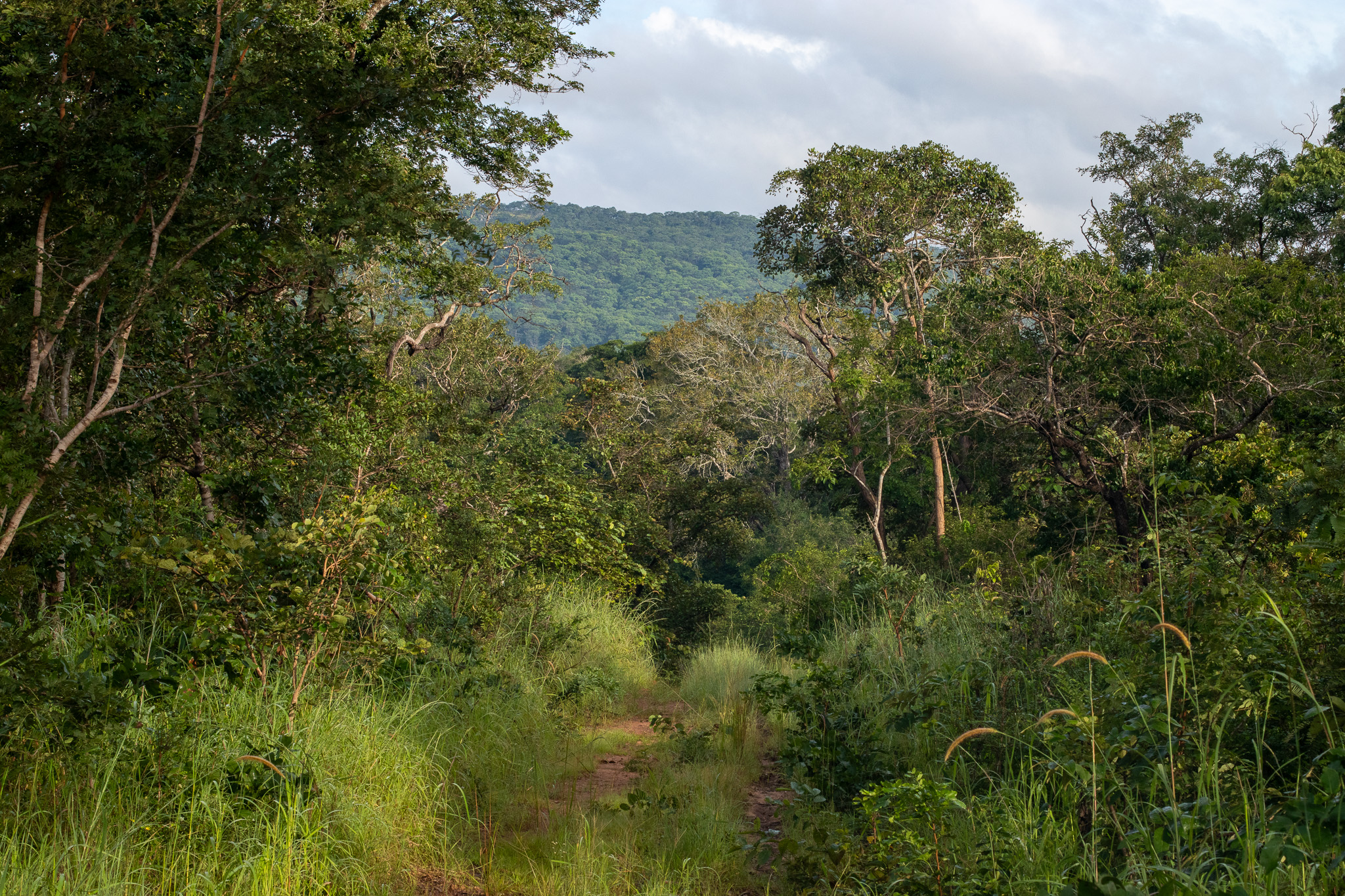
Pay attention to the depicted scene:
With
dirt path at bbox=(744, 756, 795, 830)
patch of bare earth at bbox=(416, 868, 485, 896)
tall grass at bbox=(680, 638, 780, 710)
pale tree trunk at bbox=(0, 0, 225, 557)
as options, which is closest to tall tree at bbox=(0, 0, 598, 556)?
pale tree trunk at bbox=(0, 0, 225, 557)

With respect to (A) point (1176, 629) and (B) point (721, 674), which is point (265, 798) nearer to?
(A) point (1176, 629)

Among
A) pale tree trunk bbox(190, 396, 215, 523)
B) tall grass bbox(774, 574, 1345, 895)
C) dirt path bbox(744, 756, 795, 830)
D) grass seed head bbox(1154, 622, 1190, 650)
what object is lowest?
dirt path bbox(744, 756, 795, 830)

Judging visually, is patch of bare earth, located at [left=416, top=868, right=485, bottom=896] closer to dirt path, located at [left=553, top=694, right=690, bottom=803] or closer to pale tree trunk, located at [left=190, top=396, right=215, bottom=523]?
dirt path, located at [left=553, top=694, right=690, bottom=803]

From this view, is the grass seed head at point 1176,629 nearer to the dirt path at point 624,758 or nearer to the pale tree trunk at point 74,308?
the dirt path at point 624,758

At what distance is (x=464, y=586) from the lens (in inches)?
326

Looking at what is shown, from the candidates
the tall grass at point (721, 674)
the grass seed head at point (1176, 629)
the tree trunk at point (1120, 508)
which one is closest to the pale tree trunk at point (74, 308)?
the grass seed head at point (1176, 629)

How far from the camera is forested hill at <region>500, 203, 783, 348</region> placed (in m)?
76.8

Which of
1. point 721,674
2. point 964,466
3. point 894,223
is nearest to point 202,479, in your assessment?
point 721,674

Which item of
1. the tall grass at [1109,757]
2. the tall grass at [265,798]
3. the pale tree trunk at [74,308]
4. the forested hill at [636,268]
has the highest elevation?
the forested hill at [636,268]

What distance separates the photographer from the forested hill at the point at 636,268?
7675 centimetres

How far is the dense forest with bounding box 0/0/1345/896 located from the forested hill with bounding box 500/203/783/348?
5727 centimetres

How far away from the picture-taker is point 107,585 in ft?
14.3

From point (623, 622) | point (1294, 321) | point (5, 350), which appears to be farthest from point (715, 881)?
point (1294, 321)

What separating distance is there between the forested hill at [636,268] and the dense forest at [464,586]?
5727 cm
